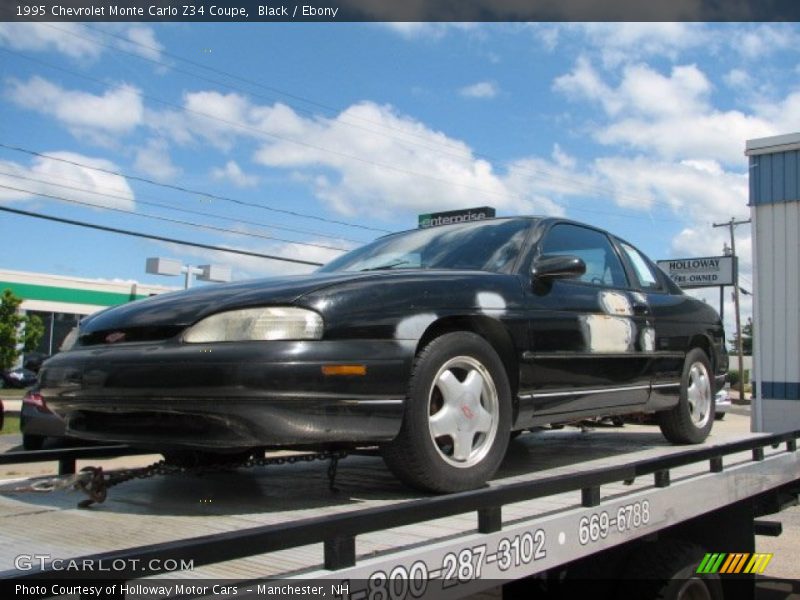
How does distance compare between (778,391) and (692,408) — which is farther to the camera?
(778,391)

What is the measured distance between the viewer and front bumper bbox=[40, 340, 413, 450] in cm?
244

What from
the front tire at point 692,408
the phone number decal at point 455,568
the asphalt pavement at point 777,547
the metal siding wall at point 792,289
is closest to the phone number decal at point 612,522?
the phone number decal at point 455,568

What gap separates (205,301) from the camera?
2.66 m

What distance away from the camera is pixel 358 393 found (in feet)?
8.49

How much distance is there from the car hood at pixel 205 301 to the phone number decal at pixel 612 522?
45.1 inches

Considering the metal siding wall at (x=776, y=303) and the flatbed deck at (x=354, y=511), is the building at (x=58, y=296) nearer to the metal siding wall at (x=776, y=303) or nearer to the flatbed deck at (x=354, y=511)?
the metal siding wall at (x=776, y=303)

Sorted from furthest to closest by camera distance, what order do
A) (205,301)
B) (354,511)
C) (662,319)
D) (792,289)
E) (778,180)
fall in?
1. (778,180)
2. (792,289)
3. (662,319)
4. (205,301)
5. (354,511)

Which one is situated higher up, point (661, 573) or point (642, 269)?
point (642, 269)

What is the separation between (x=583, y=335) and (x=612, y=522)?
3.33 feet

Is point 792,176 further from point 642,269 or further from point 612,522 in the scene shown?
point 612,522

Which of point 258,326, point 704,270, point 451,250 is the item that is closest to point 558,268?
point 451,250

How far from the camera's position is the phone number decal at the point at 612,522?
263cm

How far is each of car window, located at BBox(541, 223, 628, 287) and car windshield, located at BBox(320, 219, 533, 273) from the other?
0.68ft

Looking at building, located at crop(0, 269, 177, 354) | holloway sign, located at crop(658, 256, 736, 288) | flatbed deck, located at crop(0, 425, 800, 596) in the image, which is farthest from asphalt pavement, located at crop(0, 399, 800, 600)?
building, located at crop(0, 269, 177, 354)
